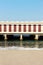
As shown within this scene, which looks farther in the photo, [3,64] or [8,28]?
[8,28]

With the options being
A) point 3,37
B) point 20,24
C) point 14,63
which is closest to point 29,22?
point 20,24

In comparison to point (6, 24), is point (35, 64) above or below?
below

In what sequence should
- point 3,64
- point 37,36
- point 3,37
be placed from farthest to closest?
point 3,37 < point 37,36 < point 3,64

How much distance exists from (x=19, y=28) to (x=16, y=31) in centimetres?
113

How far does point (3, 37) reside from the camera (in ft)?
137

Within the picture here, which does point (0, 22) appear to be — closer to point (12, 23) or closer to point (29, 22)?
point (12, 23)

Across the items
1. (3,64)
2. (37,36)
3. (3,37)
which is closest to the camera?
(3,64)

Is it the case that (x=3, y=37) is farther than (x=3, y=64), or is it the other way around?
(x=3, y=37)

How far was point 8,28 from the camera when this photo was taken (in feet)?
131

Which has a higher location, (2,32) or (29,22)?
(29,22)

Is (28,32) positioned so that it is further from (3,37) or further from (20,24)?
(3,37)

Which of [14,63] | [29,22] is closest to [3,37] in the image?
[29,22]

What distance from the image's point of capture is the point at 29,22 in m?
39.2

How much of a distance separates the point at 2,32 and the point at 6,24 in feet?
7.86
